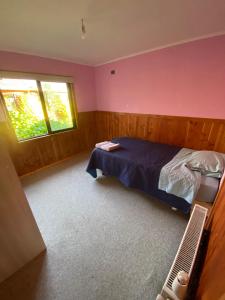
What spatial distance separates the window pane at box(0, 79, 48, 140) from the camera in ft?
7.52

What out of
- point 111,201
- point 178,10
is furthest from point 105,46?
point 111,201

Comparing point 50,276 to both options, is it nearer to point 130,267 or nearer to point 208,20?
point 130,267

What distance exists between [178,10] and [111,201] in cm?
235

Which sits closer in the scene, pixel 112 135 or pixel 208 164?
pixel 208 164

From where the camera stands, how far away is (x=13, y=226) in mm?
1073

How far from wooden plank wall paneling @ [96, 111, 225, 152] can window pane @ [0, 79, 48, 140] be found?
156 cm

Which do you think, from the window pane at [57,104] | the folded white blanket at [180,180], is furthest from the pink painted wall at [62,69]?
the folded white blanket at [180,180]

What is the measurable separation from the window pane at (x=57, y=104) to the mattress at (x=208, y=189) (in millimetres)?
2921

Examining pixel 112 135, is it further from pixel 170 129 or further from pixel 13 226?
pixel 13 226

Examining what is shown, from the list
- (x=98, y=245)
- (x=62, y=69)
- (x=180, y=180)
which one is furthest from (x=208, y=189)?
(x=62, y=69)

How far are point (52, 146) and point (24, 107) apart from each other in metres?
0.92

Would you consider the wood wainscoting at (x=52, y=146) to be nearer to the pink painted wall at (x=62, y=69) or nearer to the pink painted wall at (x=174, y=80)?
the pink painted wall at (x=62, y=69)

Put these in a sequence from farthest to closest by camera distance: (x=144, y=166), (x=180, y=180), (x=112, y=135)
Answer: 1. (x=112, y=135)
2. (x=144, y=166)
3. (x=180, y=180)

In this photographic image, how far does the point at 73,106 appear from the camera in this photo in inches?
126
